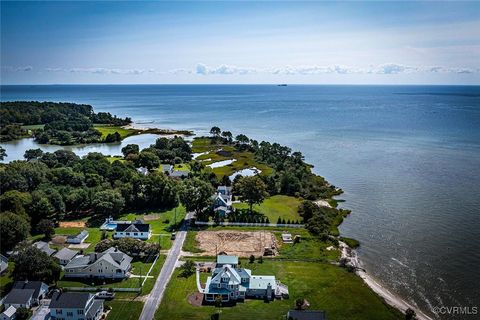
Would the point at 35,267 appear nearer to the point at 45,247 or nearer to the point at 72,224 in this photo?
the point at 45,247

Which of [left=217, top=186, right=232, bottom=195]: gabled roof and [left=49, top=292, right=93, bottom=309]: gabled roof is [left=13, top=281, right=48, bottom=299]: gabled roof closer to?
[left=49, top=292, right=93, bottom=309]: gabled roof

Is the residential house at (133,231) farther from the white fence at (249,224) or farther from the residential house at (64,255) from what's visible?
the white fence at (249,224)

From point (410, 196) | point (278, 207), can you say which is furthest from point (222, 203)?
point (410, 196)

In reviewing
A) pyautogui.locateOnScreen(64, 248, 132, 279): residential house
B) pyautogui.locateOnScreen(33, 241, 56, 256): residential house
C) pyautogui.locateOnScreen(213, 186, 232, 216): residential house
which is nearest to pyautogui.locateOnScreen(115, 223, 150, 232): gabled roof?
pyautogui.locateOnScreen(33, 241, 56, 256): residential house

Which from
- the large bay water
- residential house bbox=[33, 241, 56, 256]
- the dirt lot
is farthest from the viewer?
the dirt lot

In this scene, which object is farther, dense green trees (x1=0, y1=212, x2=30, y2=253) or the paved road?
dense green trees (x1=0, y1=212, x2=30, y2=253)

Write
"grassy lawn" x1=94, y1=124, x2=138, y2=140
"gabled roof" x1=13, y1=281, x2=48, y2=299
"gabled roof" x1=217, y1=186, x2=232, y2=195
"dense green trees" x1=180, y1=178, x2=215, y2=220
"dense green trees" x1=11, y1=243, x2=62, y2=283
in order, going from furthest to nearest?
"grassy lawn" x1=94, y1=124, x2=138, y2=140 → "gabled roof" x1=217, y1=186, x2=232, y2=195 → "dense green trees" x1=180, y1=178, x2=215, y2=220 → "dense green trees" x1=11, y1=243, x2=62, y2=283 → "gabled roof" x1=13, y1=281, x2=48, y2=299

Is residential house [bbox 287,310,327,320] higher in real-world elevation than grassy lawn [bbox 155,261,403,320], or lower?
higher
